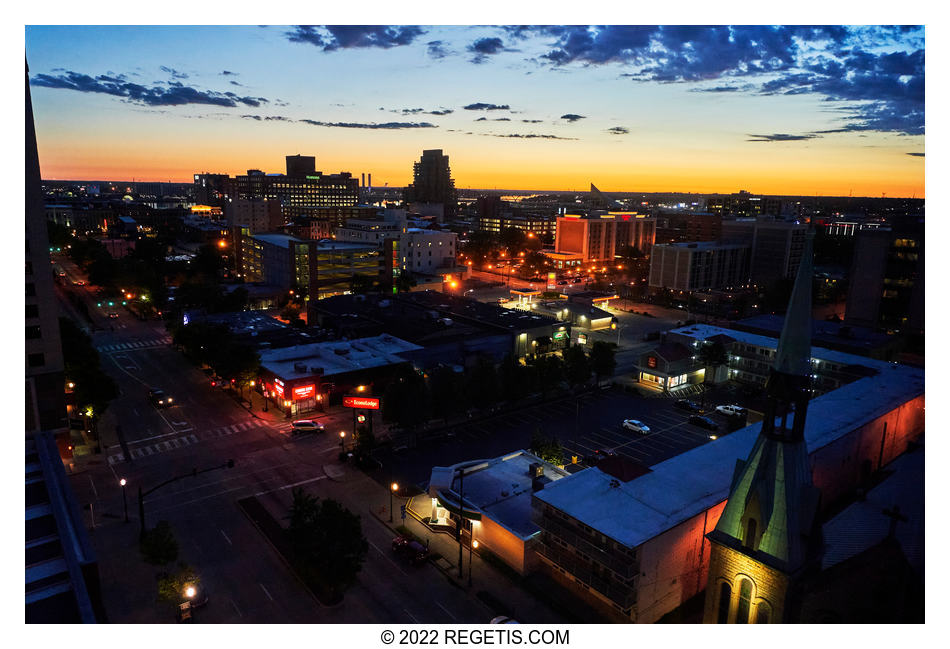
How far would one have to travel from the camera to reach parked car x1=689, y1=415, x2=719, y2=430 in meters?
45.1

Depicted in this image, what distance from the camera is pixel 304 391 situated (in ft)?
151

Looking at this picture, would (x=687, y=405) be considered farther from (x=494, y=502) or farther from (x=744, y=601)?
(x=744, y=601)

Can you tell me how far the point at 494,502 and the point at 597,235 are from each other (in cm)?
11783

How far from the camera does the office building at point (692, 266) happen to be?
3967 inches

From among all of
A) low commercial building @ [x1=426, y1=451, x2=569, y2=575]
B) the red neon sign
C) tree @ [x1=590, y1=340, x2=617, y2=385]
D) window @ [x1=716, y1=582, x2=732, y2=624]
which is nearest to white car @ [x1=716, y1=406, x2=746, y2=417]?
tree @ [x1=590, y1=340, x2=617, y2=385]

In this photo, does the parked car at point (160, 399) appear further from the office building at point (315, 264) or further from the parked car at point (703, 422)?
the office building at point (315, 264)

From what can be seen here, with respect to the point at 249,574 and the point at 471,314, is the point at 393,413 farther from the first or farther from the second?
the point at 471,314

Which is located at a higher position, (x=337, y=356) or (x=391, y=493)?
(x=337, y=356)

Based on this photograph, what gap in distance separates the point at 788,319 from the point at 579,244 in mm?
125547

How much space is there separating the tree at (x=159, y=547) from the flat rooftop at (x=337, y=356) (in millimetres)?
21249

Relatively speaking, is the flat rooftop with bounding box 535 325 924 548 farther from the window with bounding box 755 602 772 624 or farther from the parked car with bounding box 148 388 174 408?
the parked car with bounding box 148 388 174 408

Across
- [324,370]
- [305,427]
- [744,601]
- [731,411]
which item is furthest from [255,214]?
[744,601]

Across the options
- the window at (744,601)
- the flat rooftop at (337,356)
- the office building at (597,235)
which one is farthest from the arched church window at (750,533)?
the office building at (597,235)

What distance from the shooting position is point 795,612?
18.1 m
